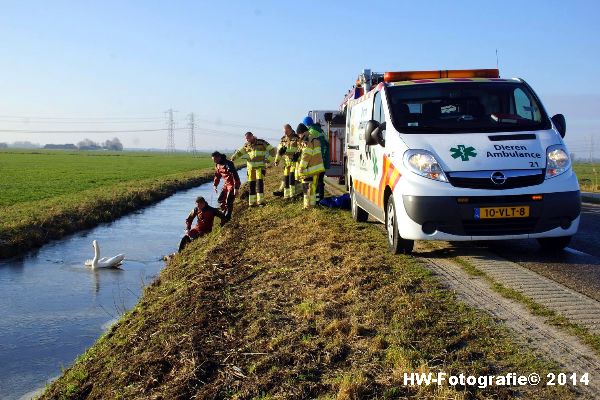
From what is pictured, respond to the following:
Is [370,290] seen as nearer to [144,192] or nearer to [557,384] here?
[557,384]

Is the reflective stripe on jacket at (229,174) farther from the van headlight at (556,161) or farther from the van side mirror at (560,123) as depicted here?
the van headlight at (556,161)

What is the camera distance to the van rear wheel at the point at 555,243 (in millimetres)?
7075

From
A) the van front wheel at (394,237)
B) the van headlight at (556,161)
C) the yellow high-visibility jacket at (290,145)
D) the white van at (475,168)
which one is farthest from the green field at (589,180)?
the van front wheel at (394,237)

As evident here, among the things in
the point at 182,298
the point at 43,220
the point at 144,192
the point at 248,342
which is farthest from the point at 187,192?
the point at 248,342

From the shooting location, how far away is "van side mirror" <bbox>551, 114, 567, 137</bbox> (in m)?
7.12

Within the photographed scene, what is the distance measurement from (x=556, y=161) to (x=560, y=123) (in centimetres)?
95

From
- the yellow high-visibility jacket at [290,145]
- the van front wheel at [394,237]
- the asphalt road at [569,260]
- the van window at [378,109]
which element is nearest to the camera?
the asphalt road at [569,260]

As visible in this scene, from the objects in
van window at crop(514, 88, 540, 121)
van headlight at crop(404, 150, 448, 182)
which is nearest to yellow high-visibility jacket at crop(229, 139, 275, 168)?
van window at crop(514, 88, 540, 121)

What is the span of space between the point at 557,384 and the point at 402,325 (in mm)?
1350

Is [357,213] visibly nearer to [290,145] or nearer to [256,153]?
[290,145]

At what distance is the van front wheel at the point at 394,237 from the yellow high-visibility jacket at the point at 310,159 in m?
4.86

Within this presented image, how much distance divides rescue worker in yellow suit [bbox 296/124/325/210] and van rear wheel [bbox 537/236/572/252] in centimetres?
563

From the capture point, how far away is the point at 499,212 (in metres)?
6.32

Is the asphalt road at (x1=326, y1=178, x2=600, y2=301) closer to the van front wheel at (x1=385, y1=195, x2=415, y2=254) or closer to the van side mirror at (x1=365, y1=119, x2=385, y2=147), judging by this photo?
the van front wheel at (x1=385, y1=195, x2=415, y2=254)
